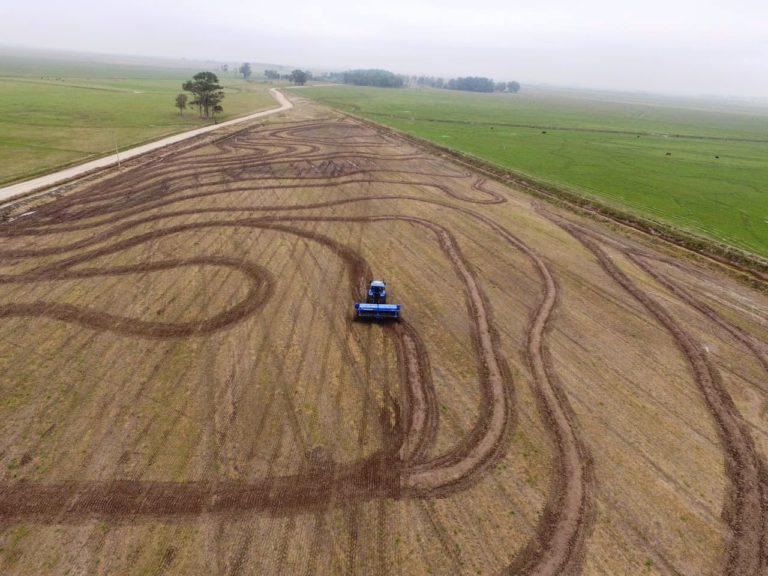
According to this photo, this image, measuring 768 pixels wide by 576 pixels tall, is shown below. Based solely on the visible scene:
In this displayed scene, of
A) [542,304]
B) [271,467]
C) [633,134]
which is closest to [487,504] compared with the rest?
[271,467]

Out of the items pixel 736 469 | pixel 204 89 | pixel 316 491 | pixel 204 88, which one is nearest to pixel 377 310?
pixel 316 491

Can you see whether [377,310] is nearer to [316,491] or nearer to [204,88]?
[316,491]

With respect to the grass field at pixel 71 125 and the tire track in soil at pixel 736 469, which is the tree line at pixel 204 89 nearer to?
the grass field at pixel 71 125

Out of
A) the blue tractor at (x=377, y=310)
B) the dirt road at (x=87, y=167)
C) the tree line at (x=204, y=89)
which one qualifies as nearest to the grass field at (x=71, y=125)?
the dirt road at (x=87, y=167)

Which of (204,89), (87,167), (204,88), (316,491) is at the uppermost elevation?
(204,88)

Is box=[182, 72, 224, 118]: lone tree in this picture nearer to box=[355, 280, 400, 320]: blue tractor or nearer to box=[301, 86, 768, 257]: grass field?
box=[301, 86, 768, 257]: grass field

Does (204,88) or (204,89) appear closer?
(204,88)

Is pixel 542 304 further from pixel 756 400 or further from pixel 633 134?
pixel 633 134

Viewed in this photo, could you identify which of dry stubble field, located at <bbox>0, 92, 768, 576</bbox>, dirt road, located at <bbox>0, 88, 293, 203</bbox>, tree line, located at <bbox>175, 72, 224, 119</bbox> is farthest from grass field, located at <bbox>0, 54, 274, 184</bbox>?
dry stubble field, located at <bbox>0, 92, 768, 576</bbox>
